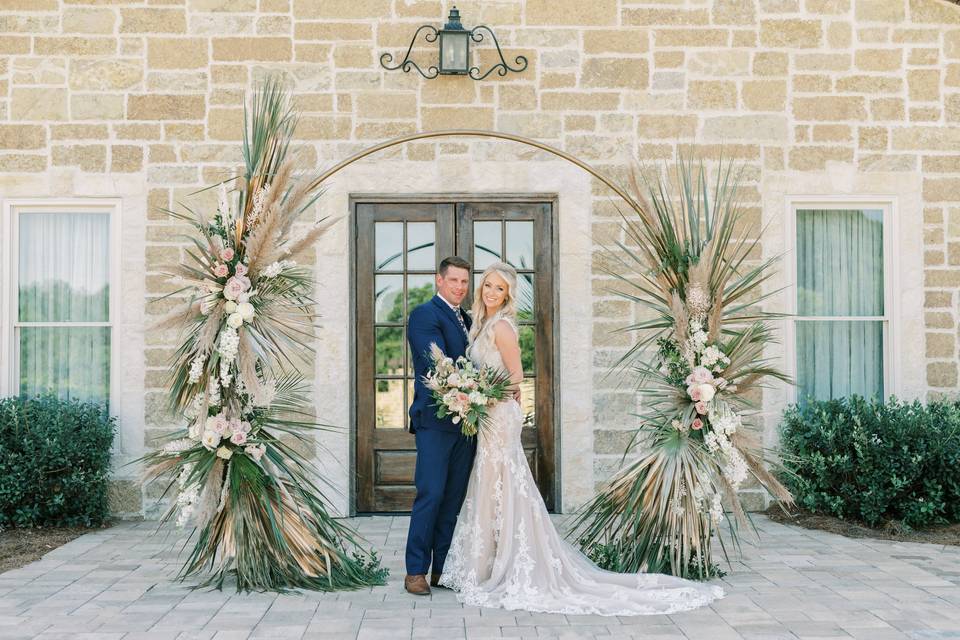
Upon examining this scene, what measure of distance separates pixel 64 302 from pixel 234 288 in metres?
2.89

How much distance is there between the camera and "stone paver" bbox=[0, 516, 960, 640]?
4.04 m

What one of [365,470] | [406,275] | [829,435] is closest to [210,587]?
[365,470]

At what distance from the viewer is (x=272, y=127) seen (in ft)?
16.3

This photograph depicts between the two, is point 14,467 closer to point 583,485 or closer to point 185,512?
point 185,512

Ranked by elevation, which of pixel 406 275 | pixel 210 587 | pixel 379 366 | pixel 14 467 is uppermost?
pixel 406 275

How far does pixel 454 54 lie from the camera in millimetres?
6762

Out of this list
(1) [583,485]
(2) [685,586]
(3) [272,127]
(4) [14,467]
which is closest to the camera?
(2) [685,586]

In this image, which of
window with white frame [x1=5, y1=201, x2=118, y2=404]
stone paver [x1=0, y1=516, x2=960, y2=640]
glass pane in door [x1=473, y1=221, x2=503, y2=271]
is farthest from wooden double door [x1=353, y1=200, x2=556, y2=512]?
window with white frame [x1=5, y1=201, x2=118, y2=404]

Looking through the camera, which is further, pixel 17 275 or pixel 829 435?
pixel 17 275

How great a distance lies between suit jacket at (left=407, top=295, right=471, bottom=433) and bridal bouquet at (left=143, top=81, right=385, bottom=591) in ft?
1.83

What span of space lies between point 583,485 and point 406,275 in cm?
199

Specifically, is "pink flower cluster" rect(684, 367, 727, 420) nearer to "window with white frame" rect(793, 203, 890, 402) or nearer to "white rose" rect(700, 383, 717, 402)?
"white rose" rect(700, 383, 717, 402)

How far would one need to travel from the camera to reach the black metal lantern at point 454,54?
6737 mm

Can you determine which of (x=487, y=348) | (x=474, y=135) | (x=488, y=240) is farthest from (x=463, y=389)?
(x=488, y=240)
